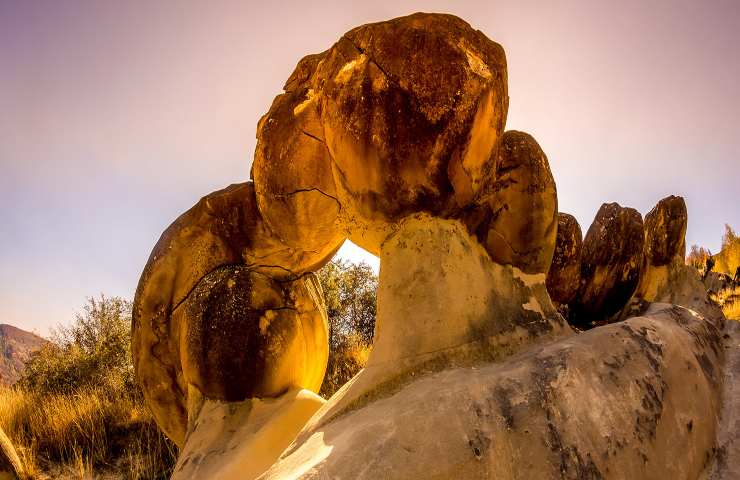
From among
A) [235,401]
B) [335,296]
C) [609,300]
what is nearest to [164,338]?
[235,401]

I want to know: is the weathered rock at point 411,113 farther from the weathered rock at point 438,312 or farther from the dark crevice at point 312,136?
the dark crevice at point 312,136

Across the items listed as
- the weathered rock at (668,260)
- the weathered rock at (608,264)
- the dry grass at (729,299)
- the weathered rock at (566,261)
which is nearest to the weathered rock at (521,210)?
the weathered rock at (566,261)

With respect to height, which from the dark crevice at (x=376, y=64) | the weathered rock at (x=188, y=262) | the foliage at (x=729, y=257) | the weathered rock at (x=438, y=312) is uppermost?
the dark crevice at (x=376, y=64)

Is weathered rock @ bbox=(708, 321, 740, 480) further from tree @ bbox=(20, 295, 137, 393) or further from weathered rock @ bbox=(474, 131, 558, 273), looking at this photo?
tree @ bbox=(20, 295, 137, 393)

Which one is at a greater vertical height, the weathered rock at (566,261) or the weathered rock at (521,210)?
the weathered rock at (521,210)

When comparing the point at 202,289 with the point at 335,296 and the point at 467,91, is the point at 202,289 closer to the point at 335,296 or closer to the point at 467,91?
the point at 467,91

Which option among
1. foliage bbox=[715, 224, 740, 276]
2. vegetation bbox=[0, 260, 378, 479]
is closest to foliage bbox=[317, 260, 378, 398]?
vegetation bbox=[0, 260, 378, 479]

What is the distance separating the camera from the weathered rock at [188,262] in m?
2.47

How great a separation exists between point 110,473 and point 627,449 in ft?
17.7

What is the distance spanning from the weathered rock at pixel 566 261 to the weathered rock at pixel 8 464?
4.66 meters

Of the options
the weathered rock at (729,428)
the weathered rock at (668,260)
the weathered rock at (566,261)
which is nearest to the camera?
the weathered rock at (729,428)

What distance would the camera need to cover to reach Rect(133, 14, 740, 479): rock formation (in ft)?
3.34

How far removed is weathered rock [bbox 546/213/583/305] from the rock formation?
1.54 m

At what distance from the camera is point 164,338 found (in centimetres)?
258
